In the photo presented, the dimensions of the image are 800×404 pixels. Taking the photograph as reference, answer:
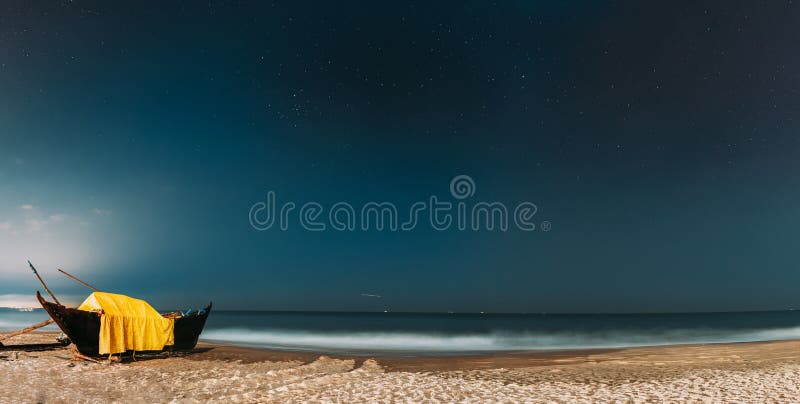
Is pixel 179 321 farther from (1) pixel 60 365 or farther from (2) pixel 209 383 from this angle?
(2) pixel 209 383

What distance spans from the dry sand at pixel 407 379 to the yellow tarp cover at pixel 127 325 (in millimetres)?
832

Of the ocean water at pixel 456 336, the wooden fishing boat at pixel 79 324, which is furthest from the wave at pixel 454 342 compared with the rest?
the wooden fishing boat at pixel 79 324

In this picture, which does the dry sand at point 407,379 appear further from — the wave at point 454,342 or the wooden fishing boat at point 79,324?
the wave at point 454,342

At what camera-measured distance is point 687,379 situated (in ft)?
46.0

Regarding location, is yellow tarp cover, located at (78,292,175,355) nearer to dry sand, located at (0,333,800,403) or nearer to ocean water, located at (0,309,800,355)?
dry sand, located at (0,333,800,403)

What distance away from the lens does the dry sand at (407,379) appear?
12.2 metres

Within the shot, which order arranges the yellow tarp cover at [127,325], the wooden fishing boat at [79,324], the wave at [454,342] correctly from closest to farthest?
the wooden fishing boat at [79,324], the yellow tarp cover at [127,325], the wave at [454,342]

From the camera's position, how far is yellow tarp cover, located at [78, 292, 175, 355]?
18.6 m

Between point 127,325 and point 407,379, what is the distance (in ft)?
43.0

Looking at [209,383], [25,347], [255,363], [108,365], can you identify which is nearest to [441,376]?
[209,383]

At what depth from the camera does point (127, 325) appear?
1934cm

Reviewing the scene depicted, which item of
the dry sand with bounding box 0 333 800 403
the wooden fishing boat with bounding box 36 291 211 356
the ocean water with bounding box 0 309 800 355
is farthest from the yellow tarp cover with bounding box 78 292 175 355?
the ocean water with bounding box 0 309 800 355

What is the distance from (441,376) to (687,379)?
7937mm

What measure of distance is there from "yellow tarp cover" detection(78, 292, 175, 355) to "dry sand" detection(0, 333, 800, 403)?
83cm
